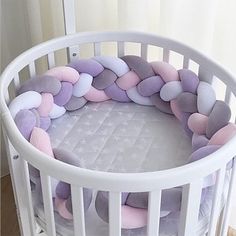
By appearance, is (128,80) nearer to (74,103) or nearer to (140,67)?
(140,67)

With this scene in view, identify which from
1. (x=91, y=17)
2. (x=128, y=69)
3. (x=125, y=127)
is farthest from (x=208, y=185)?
(x=91, y=17)

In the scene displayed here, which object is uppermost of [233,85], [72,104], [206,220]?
[233,85]

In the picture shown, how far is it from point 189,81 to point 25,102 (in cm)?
41

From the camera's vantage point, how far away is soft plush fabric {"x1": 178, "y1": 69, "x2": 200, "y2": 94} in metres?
1.27

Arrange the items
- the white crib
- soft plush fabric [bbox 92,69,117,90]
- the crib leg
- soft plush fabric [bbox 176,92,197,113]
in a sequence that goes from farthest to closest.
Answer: soft plush fabric [bbox 92,69,117,90] < soft plush fabric [bbox 176,92,197,113] < the crib leg < the white crib

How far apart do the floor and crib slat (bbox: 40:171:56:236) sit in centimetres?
63

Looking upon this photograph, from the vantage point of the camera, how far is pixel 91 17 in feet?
4.99

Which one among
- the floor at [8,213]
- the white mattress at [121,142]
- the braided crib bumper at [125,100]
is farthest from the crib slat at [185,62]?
the floor at [8,213]

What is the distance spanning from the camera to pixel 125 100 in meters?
1.39

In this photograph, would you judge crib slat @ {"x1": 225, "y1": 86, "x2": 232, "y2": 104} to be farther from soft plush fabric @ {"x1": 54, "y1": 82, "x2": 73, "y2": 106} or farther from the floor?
the floor

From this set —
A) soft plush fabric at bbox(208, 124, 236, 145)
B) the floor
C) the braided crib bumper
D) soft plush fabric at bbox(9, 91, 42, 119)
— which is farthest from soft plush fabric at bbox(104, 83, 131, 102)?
the floor

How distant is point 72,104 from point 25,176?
352 millimetres

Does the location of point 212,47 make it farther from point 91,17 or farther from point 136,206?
point 136,206

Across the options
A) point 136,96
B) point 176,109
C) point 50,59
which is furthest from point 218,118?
point 50,59
